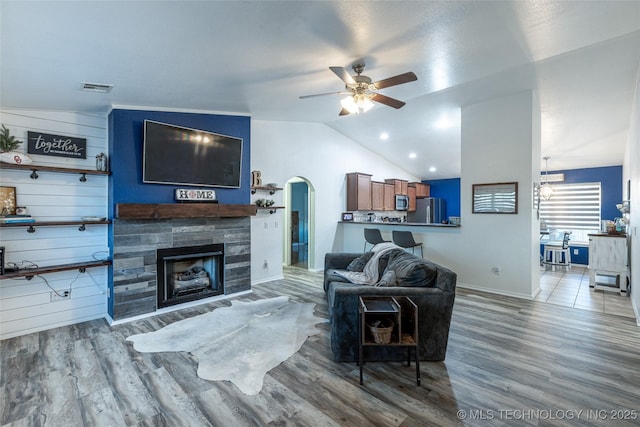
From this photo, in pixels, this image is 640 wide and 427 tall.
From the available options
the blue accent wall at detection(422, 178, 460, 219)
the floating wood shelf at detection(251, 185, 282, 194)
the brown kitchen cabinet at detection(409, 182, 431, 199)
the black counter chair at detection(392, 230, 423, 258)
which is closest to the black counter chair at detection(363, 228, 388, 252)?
the black counter chair at detection(392, 230, 423, 258)

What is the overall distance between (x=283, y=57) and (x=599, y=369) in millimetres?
3859

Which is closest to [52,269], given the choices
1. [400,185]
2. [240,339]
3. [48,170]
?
[48,170]

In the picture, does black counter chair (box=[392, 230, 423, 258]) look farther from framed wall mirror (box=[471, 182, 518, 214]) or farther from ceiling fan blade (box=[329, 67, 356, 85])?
ceiling fan blade (box=[329, 67, 356, 85])

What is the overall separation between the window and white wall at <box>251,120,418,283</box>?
4705mm

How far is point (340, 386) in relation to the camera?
2.23 metres

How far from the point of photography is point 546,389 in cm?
217

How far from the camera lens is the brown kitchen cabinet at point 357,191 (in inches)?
268

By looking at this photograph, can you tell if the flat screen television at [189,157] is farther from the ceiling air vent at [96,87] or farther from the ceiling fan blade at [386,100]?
the ceiling fan blade at [386,100]

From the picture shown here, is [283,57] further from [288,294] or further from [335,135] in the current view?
[335,135]

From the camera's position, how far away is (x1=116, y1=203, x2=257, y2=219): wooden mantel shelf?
11.2ft

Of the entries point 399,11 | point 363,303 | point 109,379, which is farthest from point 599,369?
point 109,379

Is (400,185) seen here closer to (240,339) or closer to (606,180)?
(606,180)

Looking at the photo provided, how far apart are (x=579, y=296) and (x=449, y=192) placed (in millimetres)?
5326

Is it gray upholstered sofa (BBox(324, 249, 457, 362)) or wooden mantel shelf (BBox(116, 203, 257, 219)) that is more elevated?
wooden mantel shelf (BBox(116, 203, 257, 219))
